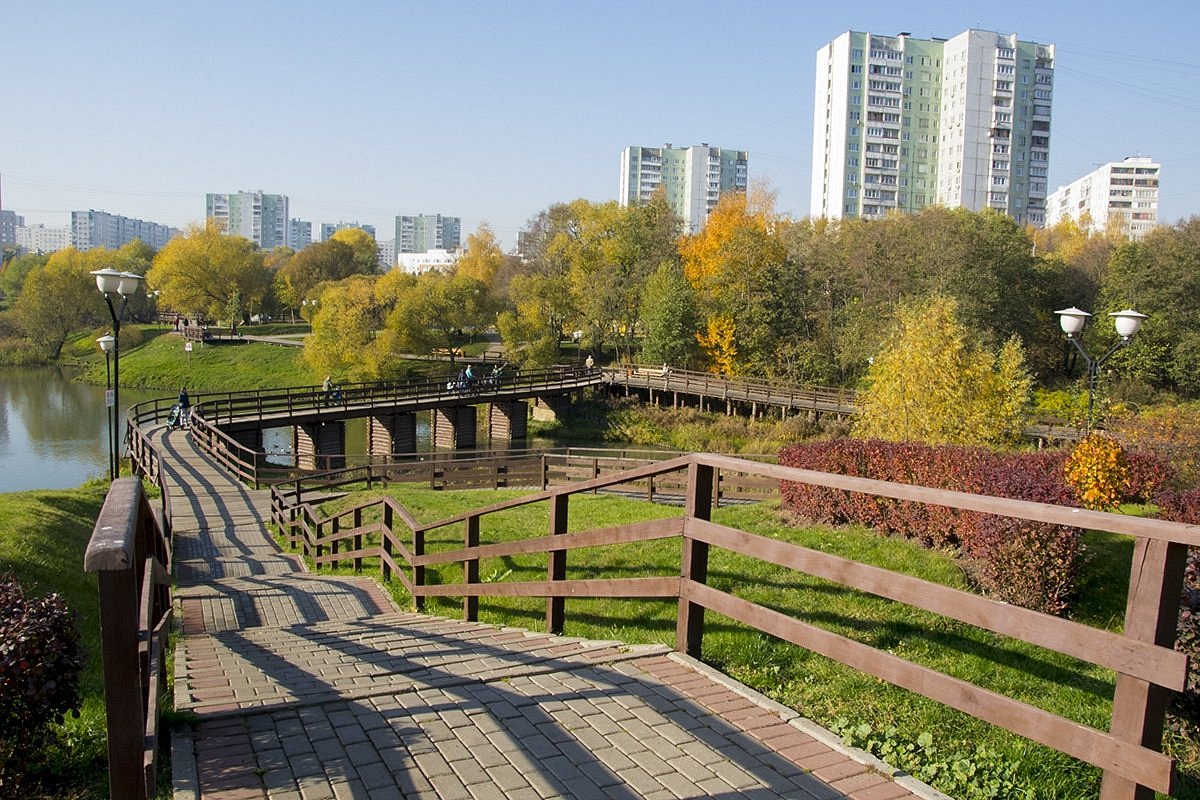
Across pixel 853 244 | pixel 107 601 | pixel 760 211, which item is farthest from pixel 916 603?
pixel 760 211

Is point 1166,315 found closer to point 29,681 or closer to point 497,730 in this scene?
point 497,730

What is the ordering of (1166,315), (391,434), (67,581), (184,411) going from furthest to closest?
(1166,315), (391,434), (184,411), (67,581)

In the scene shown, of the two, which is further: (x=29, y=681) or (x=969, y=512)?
(x=969, y=512)

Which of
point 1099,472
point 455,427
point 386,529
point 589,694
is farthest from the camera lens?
point 455,427

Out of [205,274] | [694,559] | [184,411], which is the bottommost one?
[184,411]

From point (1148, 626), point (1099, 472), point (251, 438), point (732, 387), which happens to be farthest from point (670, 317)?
point (1148, 626)

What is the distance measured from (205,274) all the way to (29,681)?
8349cm

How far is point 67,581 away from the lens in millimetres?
9227

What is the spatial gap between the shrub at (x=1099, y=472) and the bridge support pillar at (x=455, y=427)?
3371 centimetres

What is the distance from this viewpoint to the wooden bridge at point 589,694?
2.73m

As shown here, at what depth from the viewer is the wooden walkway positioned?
334 cm

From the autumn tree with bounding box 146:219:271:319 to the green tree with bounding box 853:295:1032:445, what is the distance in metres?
67.4

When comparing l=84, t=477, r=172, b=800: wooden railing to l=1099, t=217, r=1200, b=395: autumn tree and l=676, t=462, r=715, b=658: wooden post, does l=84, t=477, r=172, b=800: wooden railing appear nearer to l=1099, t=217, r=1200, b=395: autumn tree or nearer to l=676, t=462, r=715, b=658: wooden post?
l=676, t=462, r=715, b=658: wooden post

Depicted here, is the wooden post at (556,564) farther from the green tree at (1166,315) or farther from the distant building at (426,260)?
the distant building at (426,260)
